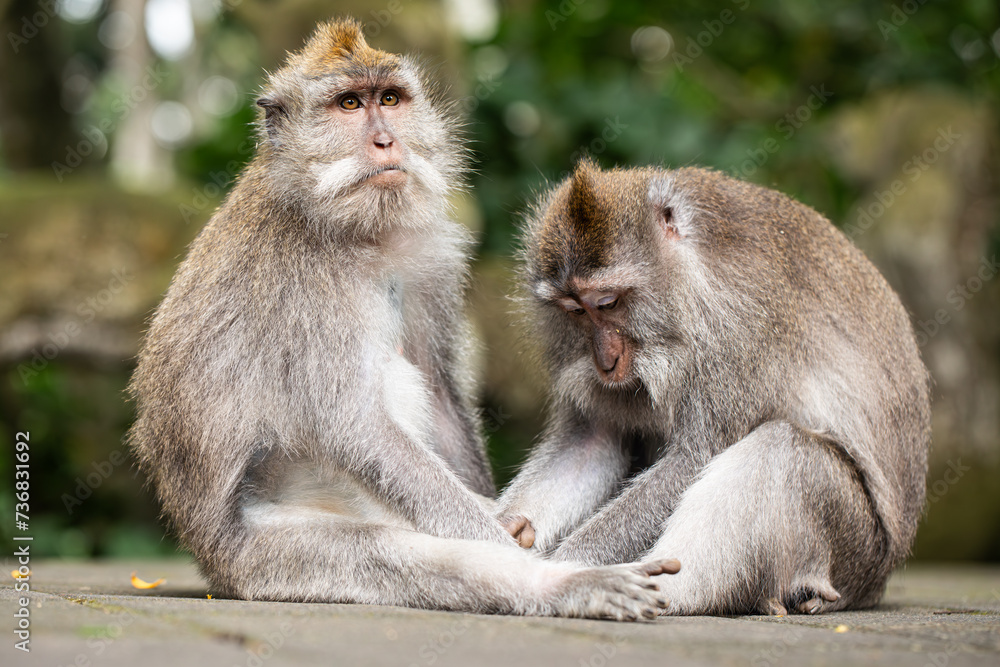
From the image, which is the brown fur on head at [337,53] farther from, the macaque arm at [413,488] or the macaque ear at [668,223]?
the macaque arm at [413,488]

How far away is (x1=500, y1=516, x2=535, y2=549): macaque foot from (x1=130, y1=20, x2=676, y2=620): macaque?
0.42 m

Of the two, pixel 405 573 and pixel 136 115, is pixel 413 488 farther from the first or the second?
pixel 136 115

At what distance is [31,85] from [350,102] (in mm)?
8821

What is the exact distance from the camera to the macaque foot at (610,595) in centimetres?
355

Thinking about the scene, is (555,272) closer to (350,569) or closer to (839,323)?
(839,323)

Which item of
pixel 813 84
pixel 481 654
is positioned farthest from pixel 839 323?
pixel 813 84

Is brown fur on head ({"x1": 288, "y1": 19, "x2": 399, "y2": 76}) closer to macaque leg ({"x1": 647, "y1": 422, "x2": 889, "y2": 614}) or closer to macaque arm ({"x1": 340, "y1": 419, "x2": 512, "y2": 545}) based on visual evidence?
macaque arm ({"x1": 340, "y1": 419, "x2": 512, "y2": 545})

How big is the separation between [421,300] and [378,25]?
527 cm

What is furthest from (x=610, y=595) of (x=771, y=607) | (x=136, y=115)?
(x=136, y=115)

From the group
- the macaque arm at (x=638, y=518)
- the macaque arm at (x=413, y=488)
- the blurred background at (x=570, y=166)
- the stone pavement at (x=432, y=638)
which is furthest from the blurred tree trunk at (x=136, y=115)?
the stone pavement at (x=432, y=638)

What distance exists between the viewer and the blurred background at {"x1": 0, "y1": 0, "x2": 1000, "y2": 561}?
9.05 metres

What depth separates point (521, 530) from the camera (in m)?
4.72

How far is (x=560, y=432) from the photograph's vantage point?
5.24 m

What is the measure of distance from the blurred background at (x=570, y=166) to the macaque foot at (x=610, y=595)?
5540mm
